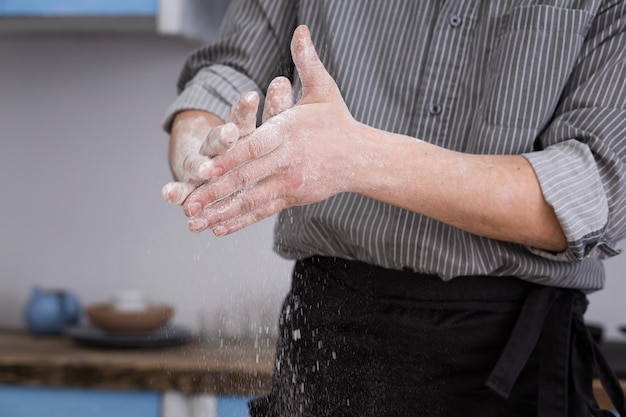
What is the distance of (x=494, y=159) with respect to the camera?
1053 millimetres

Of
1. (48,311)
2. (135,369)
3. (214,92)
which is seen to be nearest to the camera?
(214,92)

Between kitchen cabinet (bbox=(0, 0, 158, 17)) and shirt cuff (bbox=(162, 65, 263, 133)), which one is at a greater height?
kitchen cabinet (bbox=(0, 0, 158, 17))

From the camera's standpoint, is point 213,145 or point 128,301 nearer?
point 213,145

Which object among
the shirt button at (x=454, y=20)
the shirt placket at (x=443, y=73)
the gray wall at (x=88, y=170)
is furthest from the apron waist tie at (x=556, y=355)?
the gray wall at (x=88, y=170)

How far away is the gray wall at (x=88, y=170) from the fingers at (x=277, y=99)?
1.50 m

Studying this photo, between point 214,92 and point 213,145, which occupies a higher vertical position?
point 214,92

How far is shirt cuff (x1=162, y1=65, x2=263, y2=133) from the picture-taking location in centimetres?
124

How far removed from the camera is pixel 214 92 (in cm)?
125

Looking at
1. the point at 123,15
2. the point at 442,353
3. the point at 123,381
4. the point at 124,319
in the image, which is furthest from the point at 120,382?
the point at 442,353

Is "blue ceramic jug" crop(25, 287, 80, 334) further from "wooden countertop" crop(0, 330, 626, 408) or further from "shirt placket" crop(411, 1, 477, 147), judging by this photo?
"shirt placket" crop(411, 1, 477, 147)

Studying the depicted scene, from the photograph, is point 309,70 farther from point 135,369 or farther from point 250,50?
point 135,369

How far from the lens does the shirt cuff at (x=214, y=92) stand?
1236 millimetres

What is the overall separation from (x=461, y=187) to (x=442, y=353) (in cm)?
24

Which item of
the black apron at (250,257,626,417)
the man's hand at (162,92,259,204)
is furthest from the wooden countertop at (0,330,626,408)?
the man's hand at (162,92,259,204)
